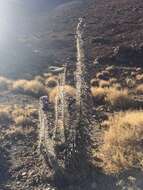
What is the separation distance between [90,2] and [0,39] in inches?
486

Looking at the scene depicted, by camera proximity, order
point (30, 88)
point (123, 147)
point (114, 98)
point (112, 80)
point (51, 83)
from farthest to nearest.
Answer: point (51, 83)
point (30, 88)
point (112, 80)
point (114, 98)
point (123, 147)

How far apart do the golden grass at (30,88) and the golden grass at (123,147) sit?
8886 millimetres

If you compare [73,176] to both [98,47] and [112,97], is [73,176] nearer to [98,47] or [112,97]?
[112,97]

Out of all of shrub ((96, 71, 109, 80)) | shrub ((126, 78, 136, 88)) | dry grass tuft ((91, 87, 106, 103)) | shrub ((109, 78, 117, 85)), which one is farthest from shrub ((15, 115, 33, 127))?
shrub ((96, 71, 109, 80))

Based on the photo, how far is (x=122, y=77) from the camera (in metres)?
21.3

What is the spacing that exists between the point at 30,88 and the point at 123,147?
1076 centimetres

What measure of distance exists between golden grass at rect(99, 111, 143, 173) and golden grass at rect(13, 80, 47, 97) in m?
8.89

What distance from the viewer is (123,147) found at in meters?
9.90

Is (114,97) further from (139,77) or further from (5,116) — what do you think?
(139,77)

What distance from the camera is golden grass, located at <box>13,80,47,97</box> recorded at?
19.7 m

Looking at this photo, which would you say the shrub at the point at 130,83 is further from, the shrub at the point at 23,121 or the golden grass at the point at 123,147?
the golden grass at the point at 123,147

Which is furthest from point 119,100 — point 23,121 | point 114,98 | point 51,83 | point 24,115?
point 51,83

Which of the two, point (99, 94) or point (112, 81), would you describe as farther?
point (112, 81)

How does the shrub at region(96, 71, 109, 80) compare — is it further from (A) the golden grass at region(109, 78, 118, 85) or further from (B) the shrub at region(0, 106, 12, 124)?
(B) the shrub at region(0, 106, 12, 124)
